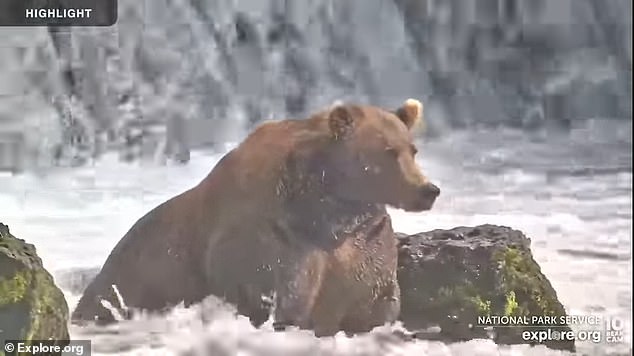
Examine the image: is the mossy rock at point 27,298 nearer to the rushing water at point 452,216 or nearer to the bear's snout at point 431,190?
the rushing water at point 452,216

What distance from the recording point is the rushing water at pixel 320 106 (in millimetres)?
1331

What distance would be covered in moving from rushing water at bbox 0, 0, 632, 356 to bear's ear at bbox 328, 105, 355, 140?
76 mm

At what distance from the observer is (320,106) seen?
4.43 ft

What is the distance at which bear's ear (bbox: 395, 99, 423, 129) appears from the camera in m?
1.32

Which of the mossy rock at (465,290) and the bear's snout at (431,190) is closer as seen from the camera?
the bear's snout at (431,190)

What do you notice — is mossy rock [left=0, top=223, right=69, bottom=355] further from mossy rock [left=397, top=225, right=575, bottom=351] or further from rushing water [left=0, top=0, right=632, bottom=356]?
mossy rock [left=397, top=225, right=575, bottom=351]

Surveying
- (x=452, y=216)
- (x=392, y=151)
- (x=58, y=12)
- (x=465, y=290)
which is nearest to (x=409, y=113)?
(x=392, y=151)

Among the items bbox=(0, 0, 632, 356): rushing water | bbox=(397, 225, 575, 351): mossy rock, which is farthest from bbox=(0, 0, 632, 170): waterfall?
bbox=(397, 225, 575, 351): mossy rock

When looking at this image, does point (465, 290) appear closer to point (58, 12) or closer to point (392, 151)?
point (392, 151)

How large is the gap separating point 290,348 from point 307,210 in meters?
0.24

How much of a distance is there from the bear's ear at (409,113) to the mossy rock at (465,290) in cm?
20

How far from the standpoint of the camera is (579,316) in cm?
140

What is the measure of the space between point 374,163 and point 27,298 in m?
0.62

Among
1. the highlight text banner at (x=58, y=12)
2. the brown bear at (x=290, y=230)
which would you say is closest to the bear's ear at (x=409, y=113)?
the brown bear at (x=290, y=230)
